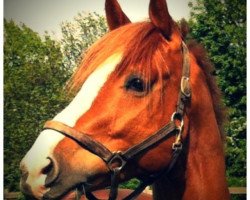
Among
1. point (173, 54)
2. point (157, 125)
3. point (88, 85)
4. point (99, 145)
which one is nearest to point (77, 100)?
point (88, 85)

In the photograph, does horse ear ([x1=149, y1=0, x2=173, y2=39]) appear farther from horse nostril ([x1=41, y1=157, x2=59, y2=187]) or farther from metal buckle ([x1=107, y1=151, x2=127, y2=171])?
horse nostril ([x1=41, y1=157, x2=59, y2=187])

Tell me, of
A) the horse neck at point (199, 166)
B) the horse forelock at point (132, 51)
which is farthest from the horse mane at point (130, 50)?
the horse neck at point (199, 166)

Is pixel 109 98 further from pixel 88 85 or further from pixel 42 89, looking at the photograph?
pixel 42 89

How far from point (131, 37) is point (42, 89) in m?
5.65

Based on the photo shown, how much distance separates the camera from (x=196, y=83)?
1.50 metres

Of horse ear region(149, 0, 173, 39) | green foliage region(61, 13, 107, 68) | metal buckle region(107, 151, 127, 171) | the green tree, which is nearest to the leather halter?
metal buckle region(107, 151, 127, 171)

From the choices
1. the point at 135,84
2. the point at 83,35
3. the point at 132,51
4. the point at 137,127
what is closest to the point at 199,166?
the point at 137,127

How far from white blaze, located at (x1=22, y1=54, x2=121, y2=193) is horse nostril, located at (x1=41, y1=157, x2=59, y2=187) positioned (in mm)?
13

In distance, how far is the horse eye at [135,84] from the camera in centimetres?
135

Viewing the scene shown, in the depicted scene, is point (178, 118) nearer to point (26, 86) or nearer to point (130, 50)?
point (130, 50)

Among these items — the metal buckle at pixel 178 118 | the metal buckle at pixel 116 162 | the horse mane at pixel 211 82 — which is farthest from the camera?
the horse mane at pixel 211 82

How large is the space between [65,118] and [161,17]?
0.58 m

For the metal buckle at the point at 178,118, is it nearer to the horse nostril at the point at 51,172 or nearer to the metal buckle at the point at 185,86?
the metal buckle at the point at 185,86

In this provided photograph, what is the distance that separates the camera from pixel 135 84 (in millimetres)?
1355
